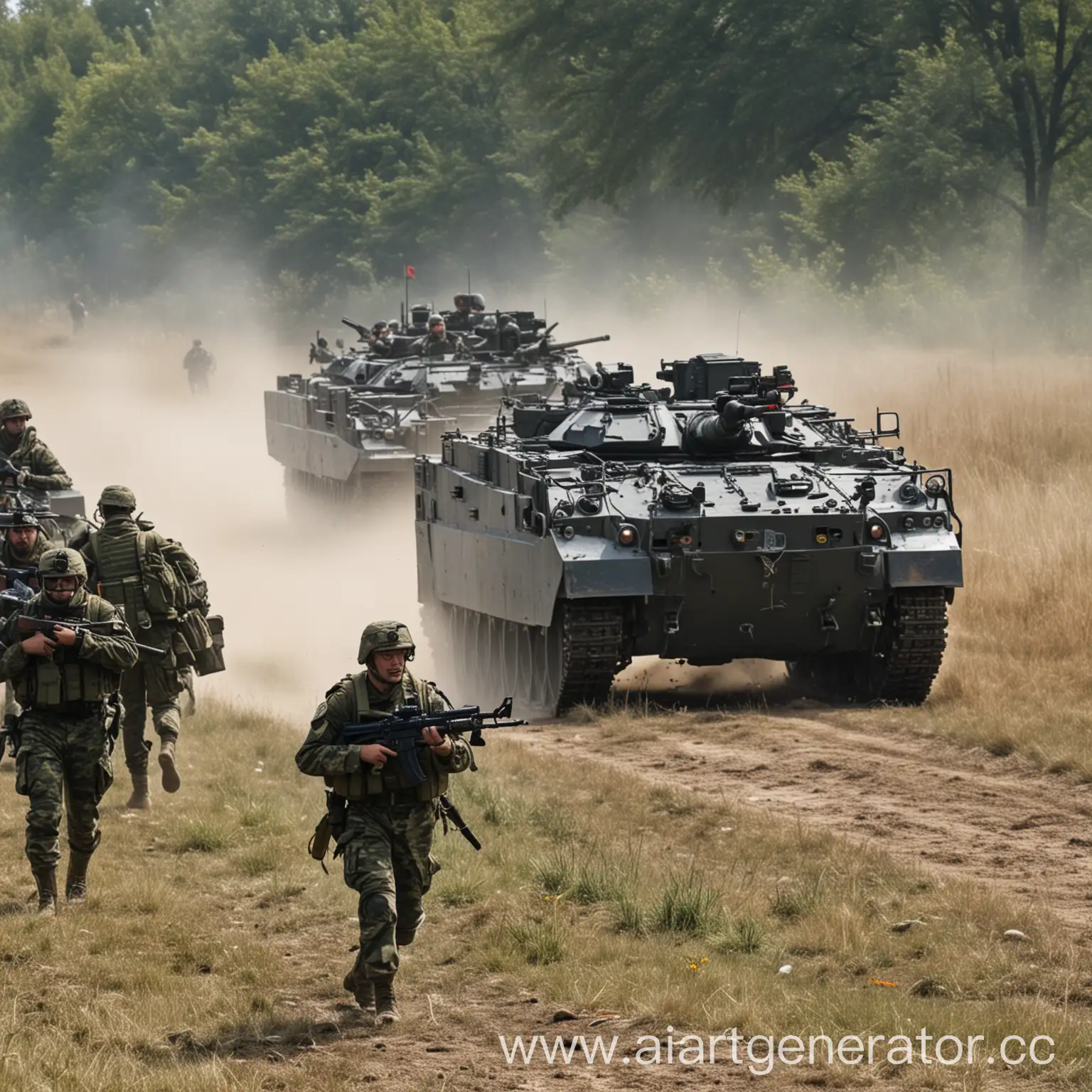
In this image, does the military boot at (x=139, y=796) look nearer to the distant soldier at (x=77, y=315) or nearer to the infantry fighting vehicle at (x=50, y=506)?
the infantry fighting vehicle at (x=50, y=506)

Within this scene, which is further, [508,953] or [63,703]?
[63,703]

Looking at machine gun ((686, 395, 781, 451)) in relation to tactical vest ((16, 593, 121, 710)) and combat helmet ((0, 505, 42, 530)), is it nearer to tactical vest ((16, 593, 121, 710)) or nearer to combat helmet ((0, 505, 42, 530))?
combat helmet ((0, 505, 42, 530))

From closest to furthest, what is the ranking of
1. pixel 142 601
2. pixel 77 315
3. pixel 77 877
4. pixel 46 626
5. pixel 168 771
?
pixel 46 626
pixel 77 877
pixel 168 771
pixel 142 601
pixel 77 315

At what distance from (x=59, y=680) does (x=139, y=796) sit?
2.76 meters

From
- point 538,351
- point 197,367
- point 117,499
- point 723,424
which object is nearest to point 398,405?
point 538,351

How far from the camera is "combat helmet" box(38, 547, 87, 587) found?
9.38 m

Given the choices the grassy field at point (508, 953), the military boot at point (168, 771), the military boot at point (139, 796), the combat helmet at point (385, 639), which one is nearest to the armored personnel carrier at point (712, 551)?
the grassy field at point (508, 953)

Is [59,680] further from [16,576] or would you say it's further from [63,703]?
[16,576]

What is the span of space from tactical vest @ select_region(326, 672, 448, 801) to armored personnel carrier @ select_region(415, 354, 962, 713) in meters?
6.43

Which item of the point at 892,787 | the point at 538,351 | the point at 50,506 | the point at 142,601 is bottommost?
the point at 892,787

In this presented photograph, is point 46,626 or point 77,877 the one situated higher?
point 46,626

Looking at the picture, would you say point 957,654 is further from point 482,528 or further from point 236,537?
point 236,537

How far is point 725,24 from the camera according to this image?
43.9 m

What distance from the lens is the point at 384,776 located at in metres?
7.73
